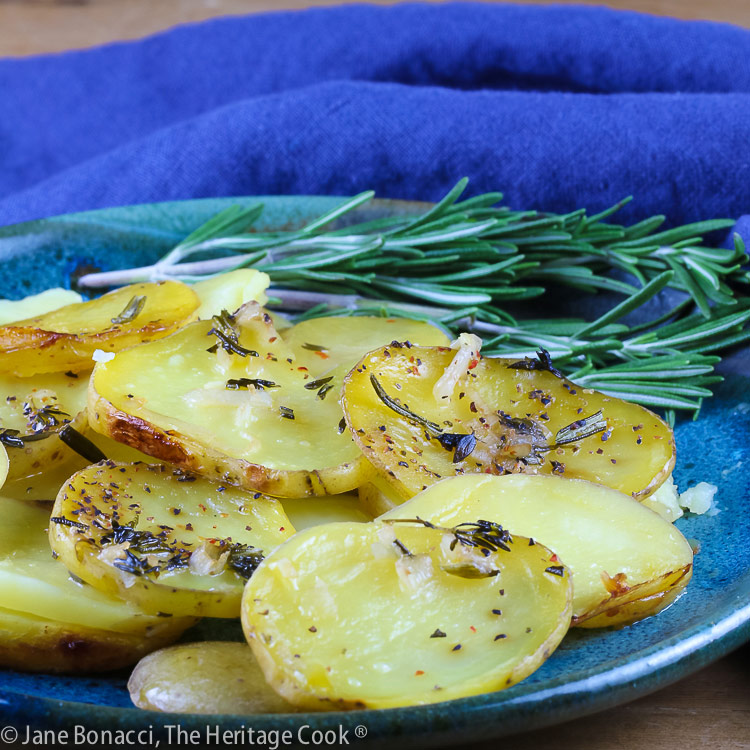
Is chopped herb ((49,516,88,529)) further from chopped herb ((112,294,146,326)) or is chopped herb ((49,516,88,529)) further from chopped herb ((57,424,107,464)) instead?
chopped herb ((112,294,146,326))

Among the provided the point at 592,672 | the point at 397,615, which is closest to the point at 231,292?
the point at 397,615

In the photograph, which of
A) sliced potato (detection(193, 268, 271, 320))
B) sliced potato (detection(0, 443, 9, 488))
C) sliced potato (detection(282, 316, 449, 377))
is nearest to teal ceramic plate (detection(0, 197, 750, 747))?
sliced potato (detection(0, 443, 9, 488))

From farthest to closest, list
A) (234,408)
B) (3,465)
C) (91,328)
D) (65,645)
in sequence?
(91,328) < (234,408) < (3,465) < (65,645)

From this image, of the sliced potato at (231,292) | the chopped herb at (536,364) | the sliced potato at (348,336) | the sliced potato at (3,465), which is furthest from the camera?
the sliced potato at (231,292)

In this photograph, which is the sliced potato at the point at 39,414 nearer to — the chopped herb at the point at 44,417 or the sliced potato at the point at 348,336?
the chopped herb at the point at 44,417

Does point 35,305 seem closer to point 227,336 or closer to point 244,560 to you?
point 227,336

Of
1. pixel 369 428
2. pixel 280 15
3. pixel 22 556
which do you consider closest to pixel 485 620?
pixel 369 428

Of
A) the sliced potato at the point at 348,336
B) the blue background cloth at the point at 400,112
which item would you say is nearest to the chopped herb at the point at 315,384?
the sliced potato at the point at 348,336
